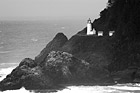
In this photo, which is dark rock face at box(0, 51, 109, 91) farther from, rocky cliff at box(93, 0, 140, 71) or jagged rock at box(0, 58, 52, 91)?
rocky cliff at box(93, 0, 140, 71)

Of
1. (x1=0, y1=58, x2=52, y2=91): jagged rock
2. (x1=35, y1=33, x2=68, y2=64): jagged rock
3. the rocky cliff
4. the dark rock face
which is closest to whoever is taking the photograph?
(x1=0, y1=58, x2=52, y2=91): jagged rock

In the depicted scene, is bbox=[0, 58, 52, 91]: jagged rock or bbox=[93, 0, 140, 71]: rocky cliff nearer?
bbox=[0, 58, 52, 91]: jagged rock

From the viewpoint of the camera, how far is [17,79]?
5222 cm

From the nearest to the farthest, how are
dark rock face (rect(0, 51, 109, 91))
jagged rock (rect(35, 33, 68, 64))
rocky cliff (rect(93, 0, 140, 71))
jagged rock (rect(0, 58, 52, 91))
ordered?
1. jagged rock (rect(0, 58, 52, 91))
2. dark rock face (rect(0, 51, 109, 91))
3. rocky cliff (rect(93, 0, 140, 71))
4. jagged rock (rect(35, 33, 68, 64))

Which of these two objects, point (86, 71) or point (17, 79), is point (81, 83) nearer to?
point (86, 71)

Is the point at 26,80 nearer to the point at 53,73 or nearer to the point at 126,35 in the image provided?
the point at 53,73

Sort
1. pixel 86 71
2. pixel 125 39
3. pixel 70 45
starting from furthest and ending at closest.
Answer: pixel 70 45 < pixel 125 39 < pixel 86 71

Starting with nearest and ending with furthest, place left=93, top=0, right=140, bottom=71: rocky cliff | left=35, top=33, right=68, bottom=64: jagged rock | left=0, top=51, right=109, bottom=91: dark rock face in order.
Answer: left=0, top=51, right=109, bottom=91: dark rock face, left=93, top=0, right=140, bottom=71: rocky cliff, left=35, top=33, right=68, bottom=64: jagged rock

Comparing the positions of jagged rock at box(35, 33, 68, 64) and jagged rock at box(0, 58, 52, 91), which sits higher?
jagged rock at box(35, 33, 68, 64)

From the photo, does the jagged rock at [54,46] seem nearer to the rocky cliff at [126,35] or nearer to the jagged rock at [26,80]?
the rocky cliff at [126,35]

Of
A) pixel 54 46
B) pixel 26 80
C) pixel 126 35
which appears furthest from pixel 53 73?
pixel 126 35

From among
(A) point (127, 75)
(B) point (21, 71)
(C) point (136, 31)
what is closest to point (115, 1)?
(C) point (136, 31)

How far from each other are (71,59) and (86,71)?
3010mm

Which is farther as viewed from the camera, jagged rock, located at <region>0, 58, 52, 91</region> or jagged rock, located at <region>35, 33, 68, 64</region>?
jagged rock, located at <region>35, 33, 68, 64</region>
